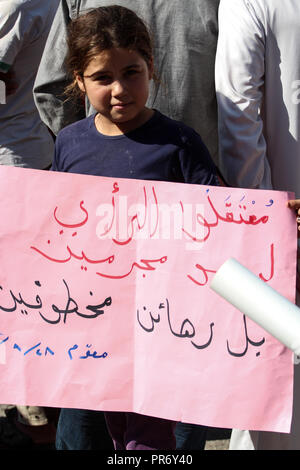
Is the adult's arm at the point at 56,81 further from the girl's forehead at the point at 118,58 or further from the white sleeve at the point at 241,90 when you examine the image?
the white sleeve at the point at 241,90

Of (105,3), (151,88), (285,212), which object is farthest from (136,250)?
(105,3)

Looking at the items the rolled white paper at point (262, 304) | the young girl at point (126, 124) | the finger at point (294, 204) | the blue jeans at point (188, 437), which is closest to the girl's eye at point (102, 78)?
the young girl at point (126, 124)

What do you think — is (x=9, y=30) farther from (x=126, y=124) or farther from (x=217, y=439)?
(x=217, y=439)

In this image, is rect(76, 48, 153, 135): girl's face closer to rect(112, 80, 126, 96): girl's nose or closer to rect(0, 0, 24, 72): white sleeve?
rect(112, 80, 126, 96): girl's nose

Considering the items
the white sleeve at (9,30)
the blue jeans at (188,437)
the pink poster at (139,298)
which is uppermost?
the white sleeve at (9,30)

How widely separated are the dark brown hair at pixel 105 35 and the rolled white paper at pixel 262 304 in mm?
1242

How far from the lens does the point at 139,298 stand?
6.97 ft

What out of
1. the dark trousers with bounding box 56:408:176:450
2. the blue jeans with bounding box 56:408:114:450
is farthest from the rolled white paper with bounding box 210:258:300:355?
the blue jeans with bounding box 56:408:114:450

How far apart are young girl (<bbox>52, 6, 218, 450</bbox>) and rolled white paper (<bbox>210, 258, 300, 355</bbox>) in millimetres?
1124

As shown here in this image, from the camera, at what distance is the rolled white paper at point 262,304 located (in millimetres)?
997

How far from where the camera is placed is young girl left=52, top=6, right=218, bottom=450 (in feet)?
7.01

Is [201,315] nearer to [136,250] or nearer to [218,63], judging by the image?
[136,250]

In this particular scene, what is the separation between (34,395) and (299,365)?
2.82ft

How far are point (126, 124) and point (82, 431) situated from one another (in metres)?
1.07
